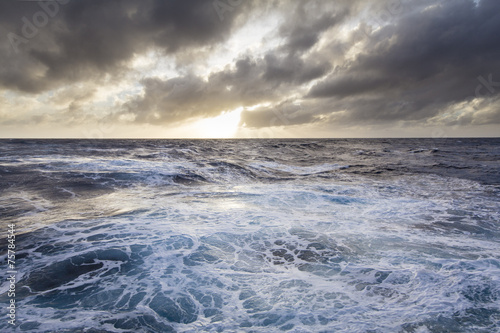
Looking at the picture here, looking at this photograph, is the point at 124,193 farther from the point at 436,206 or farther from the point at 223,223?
the point at 436,206

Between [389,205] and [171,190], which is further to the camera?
[171,190]

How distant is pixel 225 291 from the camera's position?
4.75 metres

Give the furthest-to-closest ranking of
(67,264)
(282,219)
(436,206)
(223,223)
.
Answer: (436,206), (282,219), (223,223), (67,264)

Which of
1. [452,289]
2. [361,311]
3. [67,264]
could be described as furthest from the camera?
[67,264]

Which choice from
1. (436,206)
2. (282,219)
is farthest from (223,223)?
(436,206)

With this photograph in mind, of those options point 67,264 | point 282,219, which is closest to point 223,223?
point 282,219

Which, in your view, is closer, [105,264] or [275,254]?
[105,264]

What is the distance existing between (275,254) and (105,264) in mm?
3938

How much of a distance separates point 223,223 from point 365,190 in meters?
9.24

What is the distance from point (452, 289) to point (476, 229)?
4690 mm

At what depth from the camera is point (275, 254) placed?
6.18 metres

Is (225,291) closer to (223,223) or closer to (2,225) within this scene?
(223,223)

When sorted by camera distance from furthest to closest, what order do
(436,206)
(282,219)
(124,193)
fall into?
(124,193) → (436,206) → (282,219)

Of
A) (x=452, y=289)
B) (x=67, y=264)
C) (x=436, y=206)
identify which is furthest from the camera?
(x=436, y=206)
